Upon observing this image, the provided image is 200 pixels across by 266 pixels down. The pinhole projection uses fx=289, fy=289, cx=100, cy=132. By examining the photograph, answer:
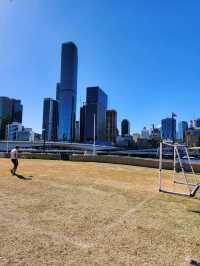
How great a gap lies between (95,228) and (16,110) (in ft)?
581

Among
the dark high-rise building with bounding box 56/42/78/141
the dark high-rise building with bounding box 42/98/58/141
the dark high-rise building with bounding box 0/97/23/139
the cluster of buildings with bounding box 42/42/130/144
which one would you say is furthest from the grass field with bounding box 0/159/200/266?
the dark high-rise building with bounding box 42/98/58/141

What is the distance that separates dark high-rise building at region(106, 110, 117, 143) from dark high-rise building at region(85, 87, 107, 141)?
18.6 meters

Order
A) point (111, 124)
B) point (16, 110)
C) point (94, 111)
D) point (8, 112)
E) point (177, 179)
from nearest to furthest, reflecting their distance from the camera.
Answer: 1. point (177, 179)
2. point (94, 111)
3. point (111, 124)
4. point (8, 112)
5. point (16, 110)

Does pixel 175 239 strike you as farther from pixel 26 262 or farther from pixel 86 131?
pixel 86 131

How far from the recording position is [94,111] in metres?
136

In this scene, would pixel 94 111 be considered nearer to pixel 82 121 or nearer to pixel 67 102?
pixel 82 121

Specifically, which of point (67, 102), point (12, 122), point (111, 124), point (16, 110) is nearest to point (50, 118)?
point (67, 102)

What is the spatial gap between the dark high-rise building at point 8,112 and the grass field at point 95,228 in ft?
495

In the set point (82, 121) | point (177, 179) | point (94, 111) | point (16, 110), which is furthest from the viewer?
point (16, 110)

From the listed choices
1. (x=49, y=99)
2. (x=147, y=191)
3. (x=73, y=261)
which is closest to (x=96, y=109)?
(x=49, y=99)

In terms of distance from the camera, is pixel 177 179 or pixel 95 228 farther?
pixel 177 179

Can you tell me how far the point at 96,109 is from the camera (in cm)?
13538

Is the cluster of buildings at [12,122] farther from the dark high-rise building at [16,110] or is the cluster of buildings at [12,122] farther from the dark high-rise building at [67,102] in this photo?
the dark high-rise building at [67,102]

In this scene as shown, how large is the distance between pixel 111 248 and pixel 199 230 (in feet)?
10.1
